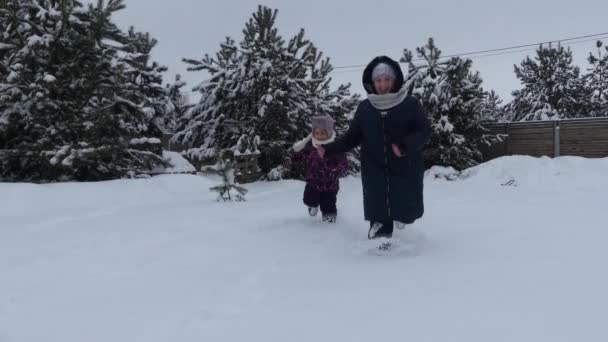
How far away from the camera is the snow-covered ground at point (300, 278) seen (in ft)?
5.83

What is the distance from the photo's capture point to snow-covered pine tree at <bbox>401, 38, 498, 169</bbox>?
13234 millimetres

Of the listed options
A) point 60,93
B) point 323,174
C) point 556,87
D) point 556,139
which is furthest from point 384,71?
point 556,87

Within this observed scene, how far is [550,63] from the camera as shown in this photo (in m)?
19.7

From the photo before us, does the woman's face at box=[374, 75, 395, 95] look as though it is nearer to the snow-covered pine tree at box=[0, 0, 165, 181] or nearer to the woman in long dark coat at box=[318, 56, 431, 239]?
the woman in long dark coat at box=[318, 56, 431, 239]

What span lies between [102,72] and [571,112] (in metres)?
19.9

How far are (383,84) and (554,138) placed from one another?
12.9 meters

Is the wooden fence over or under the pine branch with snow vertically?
over

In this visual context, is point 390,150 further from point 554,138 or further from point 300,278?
point 554,138

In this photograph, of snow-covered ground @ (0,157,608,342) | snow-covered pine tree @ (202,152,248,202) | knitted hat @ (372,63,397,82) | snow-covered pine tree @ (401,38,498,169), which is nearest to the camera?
snow-covered ground @ (0,157,608,342)

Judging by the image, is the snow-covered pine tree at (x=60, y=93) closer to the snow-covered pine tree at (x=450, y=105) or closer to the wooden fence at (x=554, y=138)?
the snow-covered pine tree at (x=450, y=105)

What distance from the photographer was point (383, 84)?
11.4 ft

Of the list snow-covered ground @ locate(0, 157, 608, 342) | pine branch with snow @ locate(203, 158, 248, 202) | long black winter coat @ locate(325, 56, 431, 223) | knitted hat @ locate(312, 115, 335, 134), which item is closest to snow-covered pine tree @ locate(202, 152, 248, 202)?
Answer: pine branch with snow @ locate(203, 158, 248, 202)

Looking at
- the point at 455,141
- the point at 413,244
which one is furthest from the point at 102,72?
the point at 455,141

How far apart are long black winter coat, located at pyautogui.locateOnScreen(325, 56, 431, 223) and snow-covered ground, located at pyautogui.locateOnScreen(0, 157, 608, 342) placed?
0.30m
